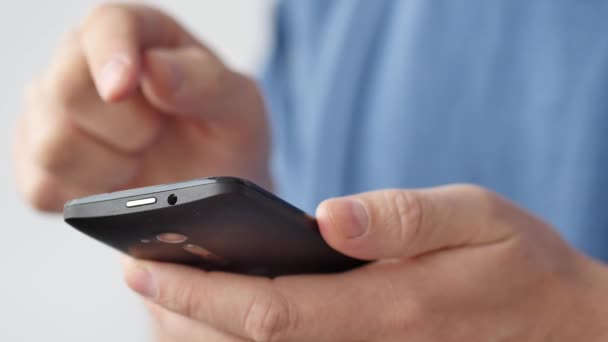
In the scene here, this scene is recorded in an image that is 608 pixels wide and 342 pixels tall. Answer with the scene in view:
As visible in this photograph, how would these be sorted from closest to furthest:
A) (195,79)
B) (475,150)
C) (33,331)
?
(195,79), (475,150), (33,331)

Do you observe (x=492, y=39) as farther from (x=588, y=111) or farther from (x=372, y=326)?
(x=372, y=326)

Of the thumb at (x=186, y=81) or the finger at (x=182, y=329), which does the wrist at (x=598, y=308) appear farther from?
the thumb at (x=186, y=81)

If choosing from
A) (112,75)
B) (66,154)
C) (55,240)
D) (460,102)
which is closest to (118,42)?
(112,75)

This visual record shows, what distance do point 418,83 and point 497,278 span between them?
0.48m

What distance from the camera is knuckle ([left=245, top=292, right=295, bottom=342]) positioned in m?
0.46

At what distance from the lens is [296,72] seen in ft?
3.56

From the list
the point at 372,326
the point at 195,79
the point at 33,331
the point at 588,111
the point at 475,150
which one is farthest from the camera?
the point at 33,331

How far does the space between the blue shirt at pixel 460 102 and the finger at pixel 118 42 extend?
0.34 meters

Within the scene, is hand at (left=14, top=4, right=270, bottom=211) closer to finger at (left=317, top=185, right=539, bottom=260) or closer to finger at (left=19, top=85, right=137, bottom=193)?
finger at (left=19, top=85, right=137, bottom=193)

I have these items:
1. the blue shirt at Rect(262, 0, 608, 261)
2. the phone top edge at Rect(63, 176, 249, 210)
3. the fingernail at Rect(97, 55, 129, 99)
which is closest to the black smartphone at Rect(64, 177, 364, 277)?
the phone top edge at Rect(63, 176, 249, 210)

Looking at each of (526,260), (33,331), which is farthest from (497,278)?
(33,331)

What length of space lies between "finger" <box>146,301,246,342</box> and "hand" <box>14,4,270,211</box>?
0.66 ft

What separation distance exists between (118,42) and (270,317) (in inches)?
12.4

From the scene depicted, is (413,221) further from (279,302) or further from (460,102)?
(460,102)
